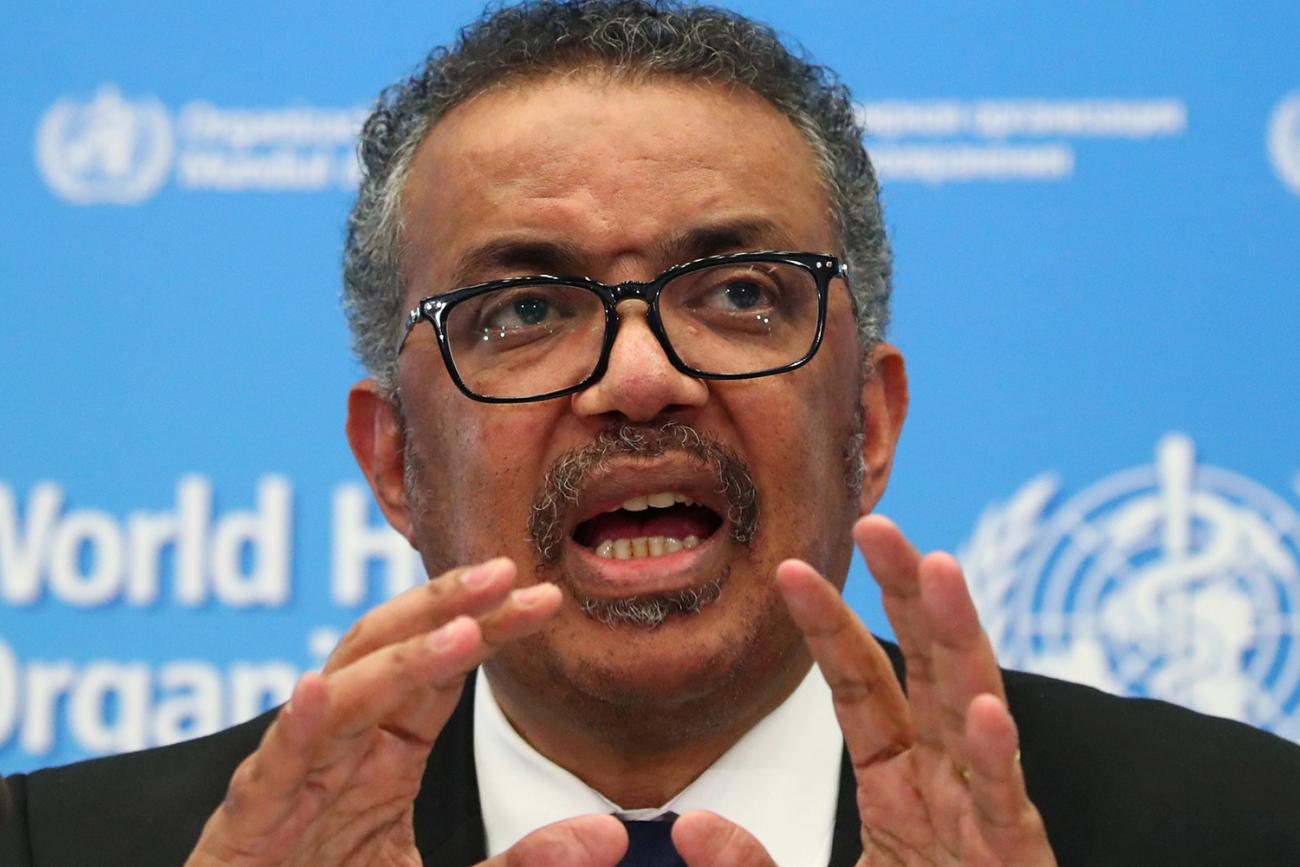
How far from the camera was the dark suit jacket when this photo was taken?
189 centimetres

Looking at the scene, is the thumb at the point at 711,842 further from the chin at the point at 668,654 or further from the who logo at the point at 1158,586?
the who logo at the point at 1158,586

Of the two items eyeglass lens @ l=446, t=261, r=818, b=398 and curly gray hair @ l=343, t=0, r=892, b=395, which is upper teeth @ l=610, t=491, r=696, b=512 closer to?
eyeglass lens @ l=446, t=261, r=818, b=398

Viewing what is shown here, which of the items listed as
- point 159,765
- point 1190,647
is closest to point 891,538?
point 159,765

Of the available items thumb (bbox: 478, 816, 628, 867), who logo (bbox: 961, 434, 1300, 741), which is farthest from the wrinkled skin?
who logo (bbox: 961, 434, 1300, 741)

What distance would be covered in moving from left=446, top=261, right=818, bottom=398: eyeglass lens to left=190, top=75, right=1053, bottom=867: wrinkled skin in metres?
0.03

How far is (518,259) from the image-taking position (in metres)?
1.94

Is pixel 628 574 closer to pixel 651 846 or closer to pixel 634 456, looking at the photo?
pixel 634 456

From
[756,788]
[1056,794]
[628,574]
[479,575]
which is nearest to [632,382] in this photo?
[628,574]

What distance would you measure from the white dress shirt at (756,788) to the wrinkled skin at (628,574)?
28 mm

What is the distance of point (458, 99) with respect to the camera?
7.05 ft

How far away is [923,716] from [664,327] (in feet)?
2.02

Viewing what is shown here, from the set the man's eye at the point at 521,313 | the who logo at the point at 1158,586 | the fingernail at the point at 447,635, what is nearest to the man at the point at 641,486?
the man's eye at the point at 521,313

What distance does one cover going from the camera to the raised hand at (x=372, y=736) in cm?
138

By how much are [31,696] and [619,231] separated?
161 centimetres
